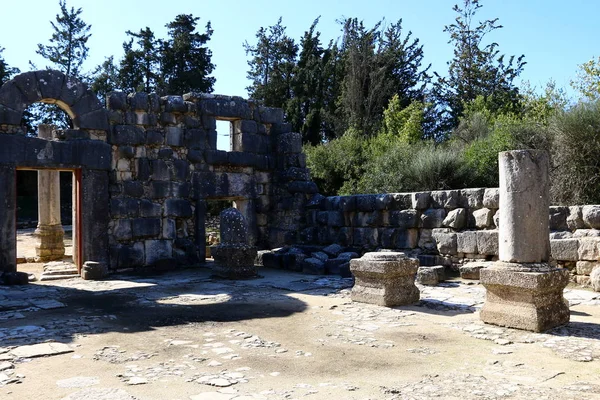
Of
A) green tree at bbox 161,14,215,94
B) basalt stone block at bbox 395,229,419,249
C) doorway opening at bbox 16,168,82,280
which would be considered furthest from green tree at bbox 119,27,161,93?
basalt stone block at bbox 395,229,419,249

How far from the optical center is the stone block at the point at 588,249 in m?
8.66

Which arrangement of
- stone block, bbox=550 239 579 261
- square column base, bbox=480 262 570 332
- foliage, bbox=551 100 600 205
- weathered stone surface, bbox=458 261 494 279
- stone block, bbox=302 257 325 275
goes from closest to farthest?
square column base, bbox=480 262 570 332 < stone block, bbox=550 239 579 261 < weathered stone surface, bbox=458 261 494 279 < foliage, bbox=551 100 600 205 < stone block, bbox=302 257 325 275

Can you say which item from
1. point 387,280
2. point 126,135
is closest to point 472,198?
point 387,280

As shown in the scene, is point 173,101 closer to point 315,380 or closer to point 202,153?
point 202,153

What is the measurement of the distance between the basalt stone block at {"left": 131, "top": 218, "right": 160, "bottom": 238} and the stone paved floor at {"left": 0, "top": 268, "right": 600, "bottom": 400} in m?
3.34

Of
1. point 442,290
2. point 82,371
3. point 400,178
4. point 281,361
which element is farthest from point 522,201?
point 400,178

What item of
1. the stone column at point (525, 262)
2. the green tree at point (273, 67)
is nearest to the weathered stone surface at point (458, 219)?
the stone column at point (525, 262)

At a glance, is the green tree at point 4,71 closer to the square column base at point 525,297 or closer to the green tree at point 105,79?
the green tree at point 105,79

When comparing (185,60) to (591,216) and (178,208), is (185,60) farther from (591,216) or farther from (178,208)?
(591,216)

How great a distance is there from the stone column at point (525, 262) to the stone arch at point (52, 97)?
8.59m

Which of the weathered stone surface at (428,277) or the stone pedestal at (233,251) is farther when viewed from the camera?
the stone pedestal at (233,251)

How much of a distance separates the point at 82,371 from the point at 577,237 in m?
7.76

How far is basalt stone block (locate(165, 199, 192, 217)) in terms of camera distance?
12758 millimetres

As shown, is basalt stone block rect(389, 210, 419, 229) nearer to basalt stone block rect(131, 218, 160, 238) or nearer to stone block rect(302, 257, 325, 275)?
stone block rect(302, 257, 325, 275)
